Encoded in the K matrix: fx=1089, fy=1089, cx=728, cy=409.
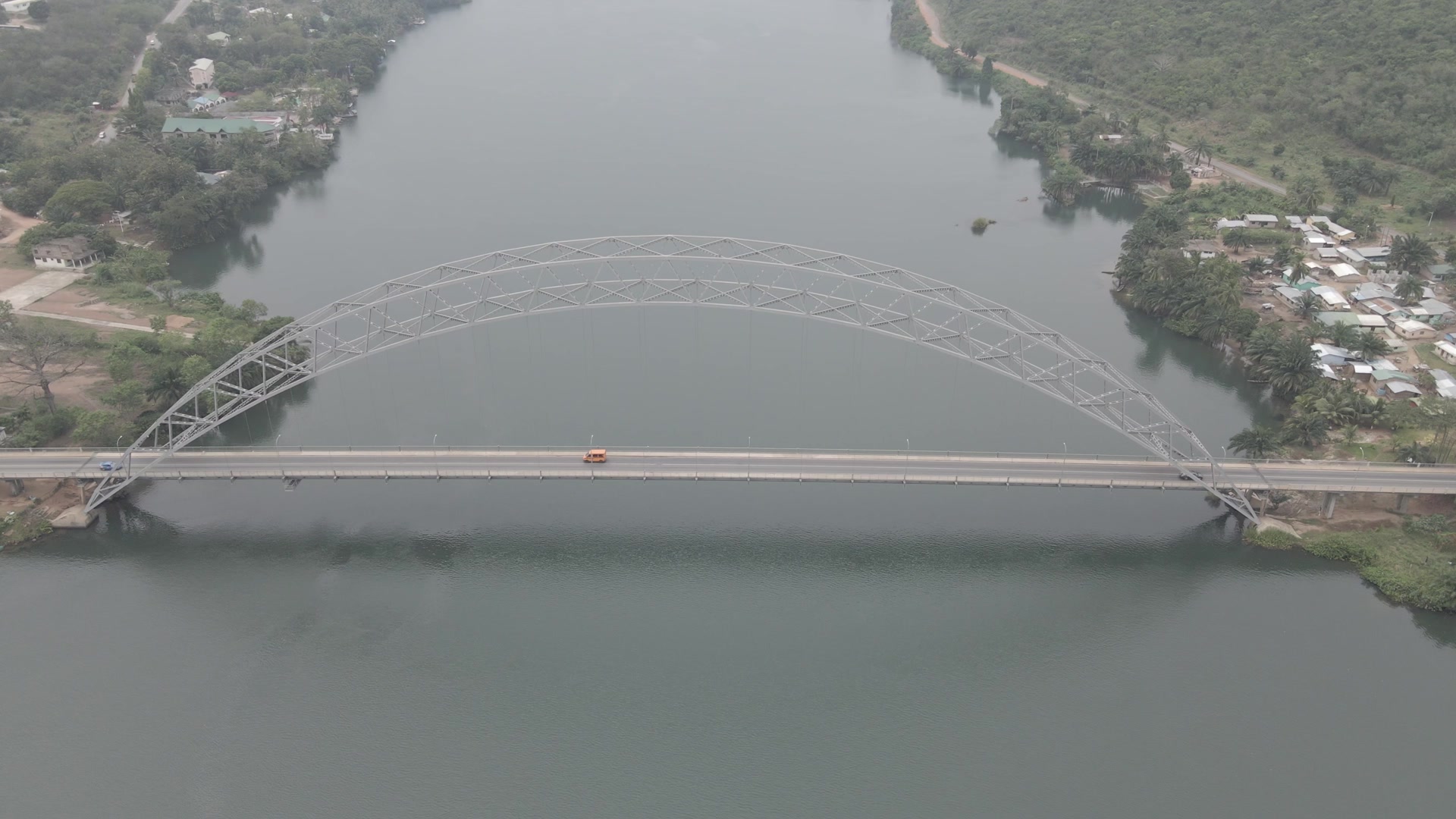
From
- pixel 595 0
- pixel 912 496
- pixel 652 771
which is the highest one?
pixel 595 0

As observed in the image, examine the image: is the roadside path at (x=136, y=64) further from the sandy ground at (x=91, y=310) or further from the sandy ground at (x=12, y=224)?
the sandy ground at (x=91, y=310)

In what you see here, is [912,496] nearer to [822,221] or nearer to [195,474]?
[195,474]

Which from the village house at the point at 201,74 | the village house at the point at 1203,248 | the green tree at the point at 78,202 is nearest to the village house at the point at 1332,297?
the village house at the point at 1203,248

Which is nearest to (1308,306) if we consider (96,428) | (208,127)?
(96,428)

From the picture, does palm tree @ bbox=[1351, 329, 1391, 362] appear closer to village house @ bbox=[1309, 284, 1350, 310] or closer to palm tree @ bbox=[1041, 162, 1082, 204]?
village house @ bbox=[1309, 284, 1350, 310]

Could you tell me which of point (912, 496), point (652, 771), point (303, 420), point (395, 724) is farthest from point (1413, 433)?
point (303, 420)

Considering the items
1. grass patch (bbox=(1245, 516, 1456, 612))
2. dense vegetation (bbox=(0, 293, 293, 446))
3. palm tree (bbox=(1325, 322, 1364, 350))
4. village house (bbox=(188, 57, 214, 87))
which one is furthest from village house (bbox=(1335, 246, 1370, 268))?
village house (bbox=(188, 57, 214, 87))
